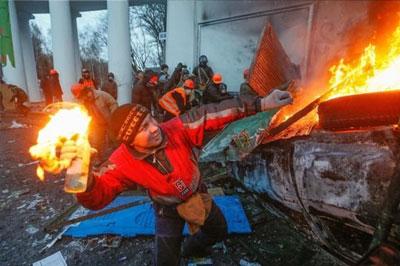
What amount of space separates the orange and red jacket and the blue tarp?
1472 mm

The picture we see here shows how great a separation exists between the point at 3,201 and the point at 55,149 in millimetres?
4214

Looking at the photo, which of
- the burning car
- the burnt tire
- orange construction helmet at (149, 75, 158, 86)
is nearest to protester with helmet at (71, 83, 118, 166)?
orange construction helmet at (149, 75, 158, 86)

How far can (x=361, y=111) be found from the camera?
1.87 m

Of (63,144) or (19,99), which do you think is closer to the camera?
(63,144)

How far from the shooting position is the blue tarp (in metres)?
3.76

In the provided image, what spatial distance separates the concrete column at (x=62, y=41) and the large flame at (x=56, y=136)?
1344cm

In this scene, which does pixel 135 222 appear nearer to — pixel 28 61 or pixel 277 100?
pixel 277 100

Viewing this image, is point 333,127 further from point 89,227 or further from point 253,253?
point 89,227

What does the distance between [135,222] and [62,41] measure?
12900mm

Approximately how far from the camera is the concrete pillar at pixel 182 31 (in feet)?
33.3

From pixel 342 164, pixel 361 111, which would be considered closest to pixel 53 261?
pixel 342 164

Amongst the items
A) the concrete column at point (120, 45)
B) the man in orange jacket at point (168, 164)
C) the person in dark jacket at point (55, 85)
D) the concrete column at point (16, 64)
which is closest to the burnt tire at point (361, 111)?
the man in orange jacket at point (168, 164)

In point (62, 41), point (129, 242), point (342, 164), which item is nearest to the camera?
point (342, 164)

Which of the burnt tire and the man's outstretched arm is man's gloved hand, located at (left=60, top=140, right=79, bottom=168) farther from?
the burnt tire
